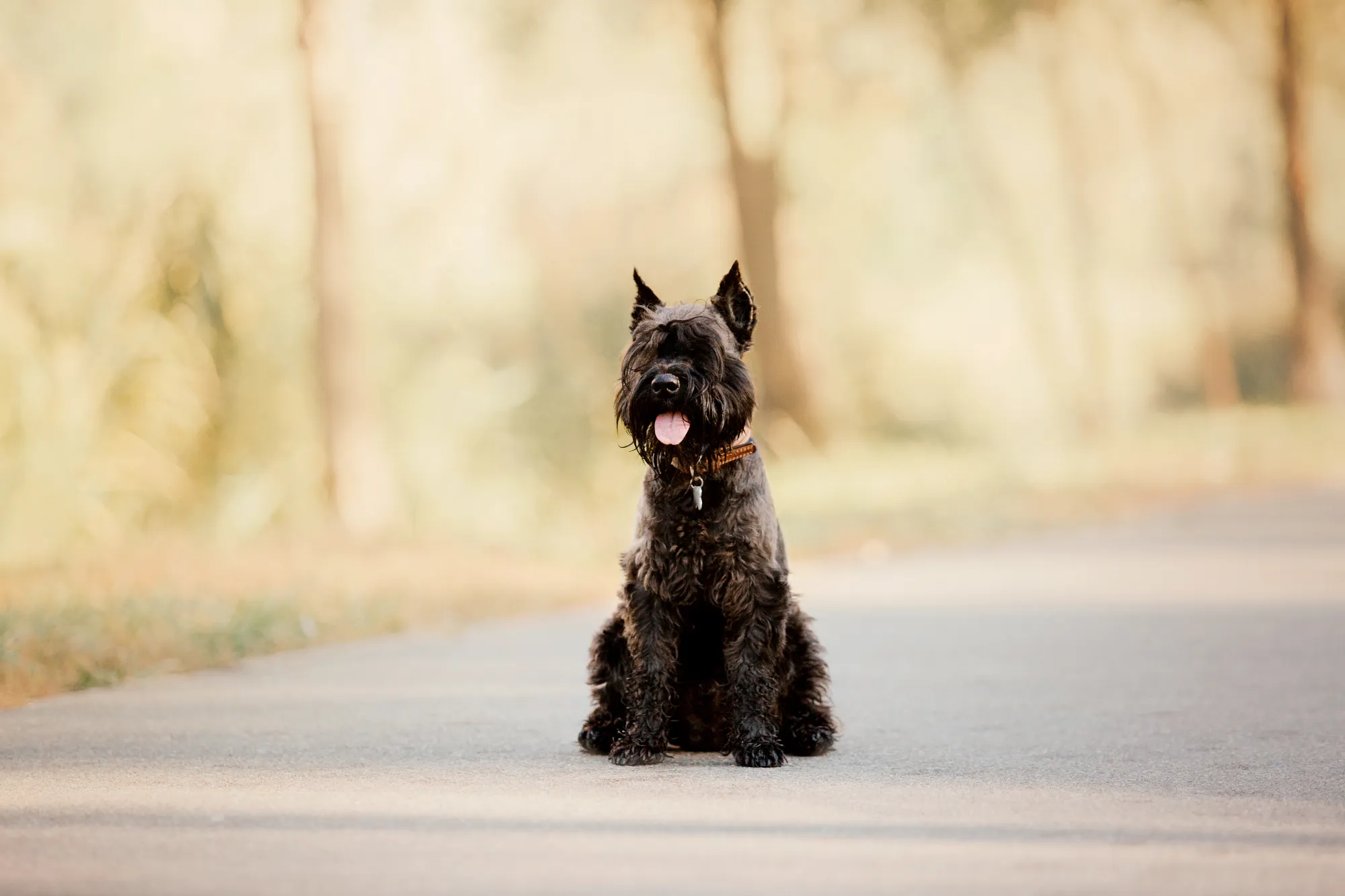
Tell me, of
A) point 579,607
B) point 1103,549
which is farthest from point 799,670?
point 1103,549

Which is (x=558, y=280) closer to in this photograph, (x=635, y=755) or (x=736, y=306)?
(x=736, y=306)

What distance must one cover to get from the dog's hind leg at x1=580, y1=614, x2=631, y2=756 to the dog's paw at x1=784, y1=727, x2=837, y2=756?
2.34 ft

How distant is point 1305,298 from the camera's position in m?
37.8

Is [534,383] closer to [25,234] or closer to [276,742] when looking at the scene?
[25,234]

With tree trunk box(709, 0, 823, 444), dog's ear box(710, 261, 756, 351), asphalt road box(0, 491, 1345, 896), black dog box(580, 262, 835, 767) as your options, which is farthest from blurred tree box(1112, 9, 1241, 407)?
black dog box(580, 262, 835, 767)

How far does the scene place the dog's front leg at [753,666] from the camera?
7.64 metres

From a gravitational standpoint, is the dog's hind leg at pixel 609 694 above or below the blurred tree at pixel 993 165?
below

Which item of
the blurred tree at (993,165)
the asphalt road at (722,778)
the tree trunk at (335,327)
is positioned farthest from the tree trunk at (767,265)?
the asphalt road at (722,778)

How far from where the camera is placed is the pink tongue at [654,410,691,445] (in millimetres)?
7531

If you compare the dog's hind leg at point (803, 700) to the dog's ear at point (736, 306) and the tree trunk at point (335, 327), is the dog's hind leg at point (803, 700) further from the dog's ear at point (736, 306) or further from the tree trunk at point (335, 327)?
the tree trunk at point (335, 327)

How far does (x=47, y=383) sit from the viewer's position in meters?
17.7

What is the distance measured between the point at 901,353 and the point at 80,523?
784 inches

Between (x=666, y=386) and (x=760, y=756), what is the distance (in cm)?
155

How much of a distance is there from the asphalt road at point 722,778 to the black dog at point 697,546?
0.28 meters
